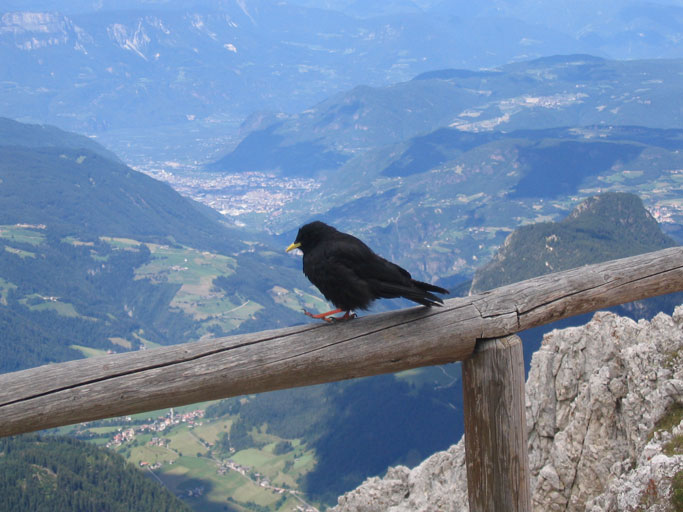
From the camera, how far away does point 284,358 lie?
3.25 meters

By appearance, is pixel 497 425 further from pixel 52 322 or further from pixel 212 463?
pixel 52 322

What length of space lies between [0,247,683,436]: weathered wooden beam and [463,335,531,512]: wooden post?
0.39 ft

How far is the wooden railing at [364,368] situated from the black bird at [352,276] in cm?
23

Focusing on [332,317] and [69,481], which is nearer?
[332,317]

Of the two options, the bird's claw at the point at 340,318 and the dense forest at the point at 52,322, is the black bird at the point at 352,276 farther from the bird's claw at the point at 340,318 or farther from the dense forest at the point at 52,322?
the dense forest at the point at 52,322

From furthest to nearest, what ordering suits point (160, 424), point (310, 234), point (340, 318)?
point (160, 424) → point (310, 234) → point (340, 318)

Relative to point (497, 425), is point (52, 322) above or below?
above

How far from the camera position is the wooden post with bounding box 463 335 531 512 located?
3424 millimetres

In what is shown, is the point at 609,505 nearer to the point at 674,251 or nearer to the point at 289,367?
the point at 674,251

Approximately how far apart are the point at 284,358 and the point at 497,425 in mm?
1187

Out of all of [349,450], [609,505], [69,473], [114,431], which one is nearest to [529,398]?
[609,505]

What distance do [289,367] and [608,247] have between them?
11246cm

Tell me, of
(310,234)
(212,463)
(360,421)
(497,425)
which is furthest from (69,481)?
(360,421)

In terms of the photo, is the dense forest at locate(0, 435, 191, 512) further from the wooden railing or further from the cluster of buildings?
the wooden railing
